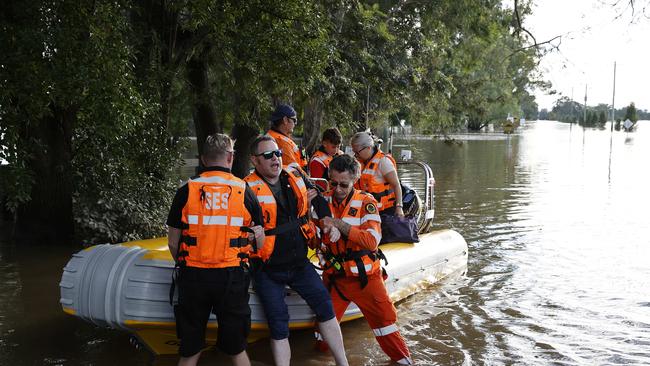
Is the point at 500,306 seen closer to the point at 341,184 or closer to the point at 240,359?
the point at 341,184

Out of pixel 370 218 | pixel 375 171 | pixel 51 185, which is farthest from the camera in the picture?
pixel 51 185

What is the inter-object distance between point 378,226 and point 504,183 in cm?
1476

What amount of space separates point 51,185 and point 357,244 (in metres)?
6.25

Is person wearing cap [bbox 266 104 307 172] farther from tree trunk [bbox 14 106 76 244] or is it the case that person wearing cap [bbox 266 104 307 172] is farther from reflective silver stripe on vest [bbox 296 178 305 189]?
tree trunk [bbox 14 106 76 244]

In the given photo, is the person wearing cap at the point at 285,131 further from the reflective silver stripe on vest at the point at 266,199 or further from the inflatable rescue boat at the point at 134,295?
the reflective silver stripe on vest at the point at 266,199

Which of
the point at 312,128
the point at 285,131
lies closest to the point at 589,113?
the point at 312,128

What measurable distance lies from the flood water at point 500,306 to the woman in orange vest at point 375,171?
128 centimetres

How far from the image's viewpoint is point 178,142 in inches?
435

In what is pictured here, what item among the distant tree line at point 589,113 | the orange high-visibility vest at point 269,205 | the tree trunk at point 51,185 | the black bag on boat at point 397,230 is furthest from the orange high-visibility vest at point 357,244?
the distant tree line at point 589,113

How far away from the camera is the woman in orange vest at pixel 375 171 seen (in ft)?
21.1

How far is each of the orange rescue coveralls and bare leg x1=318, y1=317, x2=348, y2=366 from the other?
359mm

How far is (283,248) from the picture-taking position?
462 centimetres

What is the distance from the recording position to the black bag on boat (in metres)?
6.93

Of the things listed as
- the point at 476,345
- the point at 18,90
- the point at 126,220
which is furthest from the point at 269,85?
the point at 476,345
